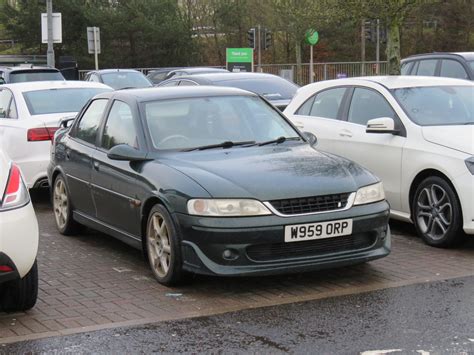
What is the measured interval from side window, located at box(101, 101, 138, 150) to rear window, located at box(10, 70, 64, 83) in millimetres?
13193

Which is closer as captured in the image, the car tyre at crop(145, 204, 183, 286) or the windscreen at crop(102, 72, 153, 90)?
the car tyre at crop(145, 204, 183, 286)

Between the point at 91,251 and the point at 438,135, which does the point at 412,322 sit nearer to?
the point at 438,135

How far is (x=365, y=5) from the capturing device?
1435cm

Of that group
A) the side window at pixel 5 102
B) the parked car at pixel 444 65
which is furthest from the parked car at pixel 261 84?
the side window at pixel 5 102

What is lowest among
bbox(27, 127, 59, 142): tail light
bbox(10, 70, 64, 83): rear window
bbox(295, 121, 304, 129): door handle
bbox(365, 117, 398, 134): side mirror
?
bbox(27, 127, 59, 142): tail light

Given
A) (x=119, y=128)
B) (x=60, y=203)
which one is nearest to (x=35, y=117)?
(x=60, y=203)

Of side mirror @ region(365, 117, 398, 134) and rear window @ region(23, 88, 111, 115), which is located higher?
rear window @ region(23, 88, 111, 115)

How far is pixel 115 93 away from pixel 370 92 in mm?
2691

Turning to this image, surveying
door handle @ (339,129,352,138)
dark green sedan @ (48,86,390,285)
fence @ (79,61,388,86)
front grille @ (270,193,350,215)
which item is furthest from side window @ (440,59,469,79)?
fence @ (79,61,388,86)

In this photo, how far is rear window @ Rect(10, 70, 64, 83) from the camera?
64.4ft

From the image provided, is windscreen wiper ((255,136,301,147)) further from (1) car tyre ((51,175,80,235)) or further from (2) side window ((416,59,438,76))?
(2) side window ((416,59,438,76))

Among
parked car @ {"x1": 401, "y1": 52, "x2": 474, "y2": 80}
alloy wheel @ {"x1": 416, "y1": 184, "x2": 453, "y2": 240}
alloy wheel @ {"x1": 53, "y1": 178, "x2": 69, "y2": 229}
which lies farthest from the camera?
parked car @ {"x1": 401, "y1": 52, "x2": 474, "y2": 80}

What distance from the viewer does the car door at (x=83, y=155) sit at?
721cm

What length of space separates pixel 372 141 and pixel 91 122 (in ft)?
9.29
